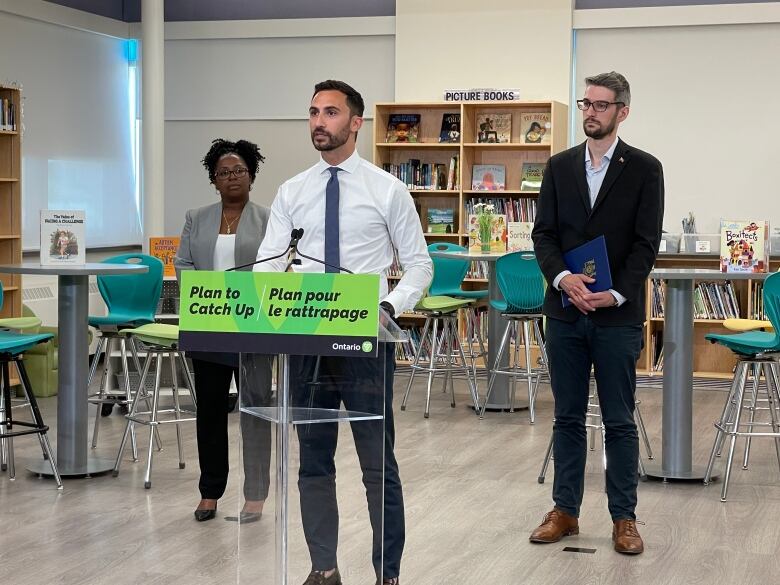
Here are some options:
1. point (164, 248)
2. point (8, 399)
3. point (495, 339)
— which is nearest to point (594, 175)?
point (8, 399)

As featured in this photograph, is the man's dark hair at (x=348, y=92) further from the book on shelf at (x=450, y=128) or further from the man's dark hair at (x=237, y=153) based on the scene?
the book on shelf at (x=450, y=128)

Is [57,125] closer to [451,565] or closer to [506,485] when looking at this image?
[506,485]

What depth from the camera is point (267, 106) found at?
10.6m

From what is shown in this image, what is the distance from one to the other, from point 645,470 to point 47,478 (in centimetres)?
294

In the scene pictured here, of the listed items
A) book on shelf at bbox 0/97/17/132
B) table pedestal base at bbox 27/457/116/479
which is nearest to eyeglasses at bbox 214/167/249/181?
table pedestal base at bbox 27/457/116/479

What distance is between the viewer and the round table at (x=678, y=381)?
5531mm

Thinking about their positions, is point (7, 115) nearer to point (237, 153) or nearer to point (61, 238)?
point (61, 238)

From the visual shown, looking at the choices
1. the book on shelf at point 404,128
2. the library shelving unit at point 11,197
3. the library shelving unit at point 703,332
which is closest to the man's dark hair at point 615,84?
the library shelving unit at point 703,332

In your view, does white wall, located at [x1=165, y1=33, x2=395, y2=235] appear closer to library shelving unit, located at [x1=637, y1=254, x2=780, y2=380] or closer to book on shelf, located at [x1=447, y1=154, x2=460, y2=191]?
book on shelf, located at [x1=447, y1=154, x2=460, y2=191]

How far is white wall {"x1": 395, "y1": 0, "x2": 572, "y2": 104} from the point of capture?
9602mm

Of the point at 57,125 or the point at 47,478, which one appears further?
the point at 57,125

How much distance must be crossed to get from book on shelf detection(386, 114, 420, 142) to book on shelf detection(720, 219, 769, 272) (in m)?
4.77

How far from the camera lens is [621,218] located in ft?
13.9

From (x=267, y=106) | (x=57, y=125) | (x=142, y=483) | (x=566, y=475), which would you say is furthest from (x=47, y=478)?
(x=267, y=106)
